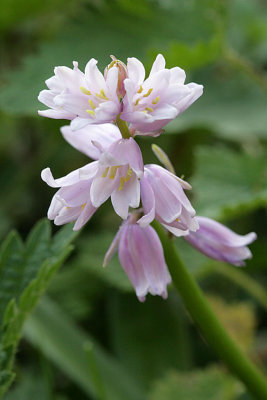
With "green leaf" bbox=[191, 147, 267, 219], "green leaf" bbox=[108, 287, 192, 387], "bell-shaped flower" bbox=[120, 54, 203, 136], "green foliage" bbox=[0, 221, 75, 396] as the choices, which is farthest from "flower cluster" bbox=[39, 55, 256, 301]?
"green leaf" bbox=[108, 287, 192, 387]

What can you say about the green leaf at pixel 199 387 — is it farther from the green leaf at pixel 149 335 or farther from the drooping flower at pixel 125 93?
the drooping flower at pixel 125 93

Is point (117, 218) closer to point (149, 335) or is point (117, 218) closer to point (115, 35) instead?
point (149, 335)

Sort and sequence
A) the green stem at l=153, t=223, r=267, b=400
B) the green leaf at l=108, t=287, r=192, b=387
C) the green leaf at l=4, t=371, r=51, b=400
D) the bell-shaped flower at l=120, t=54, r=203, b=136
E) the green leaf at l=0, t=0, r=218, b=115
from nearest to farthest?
the bell-shaped flower at l=120, t=54, r=203, b=136 < the green stem at l=153, t=223, r=267, b=400 < the green leaf at l=4, t=371, r=51, b=400 < the green leaf at l=108, t=287, r=192, b=387 < the green leaf at l=0, t=0, r=218, b=115

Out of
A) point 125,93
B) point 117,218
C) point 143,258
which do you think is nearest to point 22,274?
point 143,258

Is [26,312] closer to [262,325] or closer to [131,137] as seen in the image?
[131,137]

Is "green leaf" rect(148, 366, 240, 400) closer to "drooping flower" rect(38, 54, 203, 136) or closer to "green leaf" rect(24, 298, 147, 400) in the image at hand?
"green leaf" rect(24, 298, 147, 400)

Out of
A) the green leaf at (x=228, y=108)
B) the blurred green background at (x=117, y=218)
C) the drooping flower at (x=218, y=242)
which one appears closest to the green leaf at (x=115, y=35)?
the blurred green background at (x=117, y=218)
